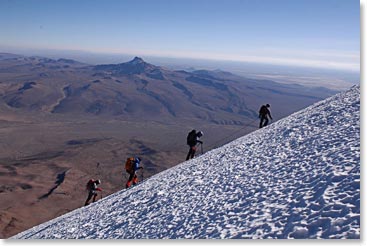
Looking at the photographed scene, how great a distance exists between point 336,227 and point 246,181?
4.96 metres

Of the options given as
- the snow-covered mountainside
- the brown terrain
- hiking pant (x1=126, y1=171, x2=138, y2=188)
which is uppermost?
the snow-covered mountainside

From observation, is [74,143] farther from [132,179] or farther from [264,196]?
[264,196]

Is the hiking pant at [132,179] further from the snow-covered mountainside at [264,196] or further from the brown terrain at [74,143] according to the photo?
the brown terrain at [74,143]

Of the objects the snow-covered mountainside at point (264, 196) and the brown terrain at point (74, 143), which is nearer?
the snow-covered mountainside at point (264, 196)

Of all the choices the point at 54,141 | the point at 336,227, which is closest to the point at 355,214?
the point at 336,227

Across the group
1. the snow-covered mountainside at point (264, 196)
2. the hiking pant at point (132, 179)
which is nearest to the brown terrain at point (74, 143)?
the hiking pant at point (132, 179)

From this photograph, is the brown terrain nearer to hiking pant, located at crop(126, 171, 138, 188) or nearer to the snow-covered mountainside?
hiking pant, located at crop(126, 171, 138, 188)

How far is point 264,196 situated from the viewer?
9.52 m

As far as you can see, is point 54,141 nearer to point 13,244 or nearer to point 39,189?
point 39,189

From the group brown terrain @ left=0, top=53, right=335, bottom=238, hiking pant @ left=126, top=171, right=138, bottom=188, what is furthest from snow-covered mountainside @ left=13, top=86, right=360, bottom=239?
brown terrain @ left=0, top=53, right=335, bottom=238

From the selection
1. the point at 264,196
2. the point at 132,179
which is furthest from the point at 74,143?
the point at 264,196

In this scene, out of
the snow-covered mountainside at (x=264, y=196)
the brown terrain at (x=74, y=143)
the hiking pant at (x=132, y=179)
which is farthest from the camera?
the brown terrain at (x=74, y=143)

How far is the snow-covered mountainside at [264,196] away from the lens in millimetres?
7445

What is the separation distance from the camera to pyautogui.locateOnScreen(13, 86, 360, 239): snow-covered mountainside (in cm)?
745
